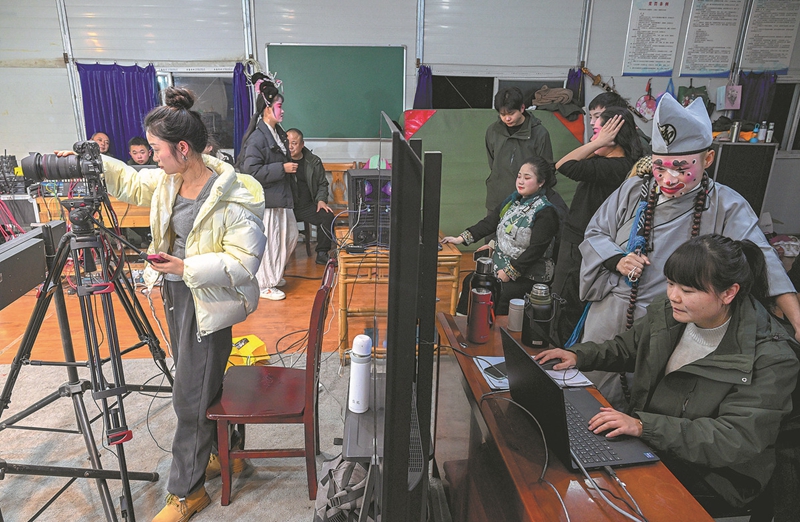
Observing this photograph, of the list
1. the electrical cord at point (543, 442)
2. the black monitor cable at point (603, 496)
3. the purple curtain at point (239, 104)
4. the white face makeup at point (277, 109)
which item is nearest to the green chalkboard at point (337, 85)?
the purple curtain at point (239, 104)

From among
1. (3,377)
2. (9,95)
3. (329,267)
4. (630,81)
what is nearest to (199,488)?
(329,267)

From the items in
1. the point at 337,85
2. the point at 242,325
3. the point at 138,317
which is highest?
the point at 337,85

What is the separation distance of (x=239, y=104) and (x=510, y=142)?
123 inches

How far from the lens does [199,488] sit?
5.81 feet

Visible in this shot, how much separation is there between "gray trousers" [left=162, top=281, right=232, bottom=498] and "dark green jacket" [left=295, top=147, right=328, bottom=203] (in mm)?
2914

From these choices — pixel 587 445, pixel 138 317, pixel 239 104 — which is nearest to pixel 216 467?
pixel 138 317

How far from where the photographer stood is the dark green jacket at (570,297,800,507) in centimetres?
108

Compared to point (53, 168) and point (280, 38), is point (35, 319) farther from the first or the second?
point (280, 38)

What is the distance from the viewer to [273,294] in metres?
3.83

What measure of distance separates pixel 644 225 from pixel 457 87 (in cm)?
414

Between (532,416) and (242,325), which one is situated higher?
(532,416)

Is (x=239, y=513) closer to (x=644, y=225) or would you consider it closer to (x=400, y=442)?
(x=400, y=442)

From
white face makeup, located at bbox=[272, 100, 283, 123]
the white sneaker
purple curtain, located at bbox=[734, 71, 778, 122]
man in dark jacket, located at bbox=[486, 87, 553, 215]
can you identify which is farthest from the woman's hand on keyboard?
purple curtain, located at bbox=[734, 71, 778, 122]

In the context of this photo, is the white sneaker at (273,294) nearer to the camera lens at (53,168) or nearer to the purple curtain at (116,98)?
the camera lens at (53,168)
